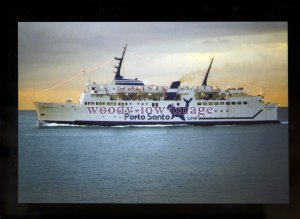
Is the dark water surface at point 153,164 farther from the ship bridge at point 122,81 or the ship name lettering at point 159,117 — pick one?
the ship bridge at point 122,81

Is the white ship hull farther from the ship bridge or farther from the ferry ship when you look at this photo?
the ship bridge

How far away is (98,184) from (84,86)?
0.64 meters

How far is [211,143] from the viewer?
179 inches

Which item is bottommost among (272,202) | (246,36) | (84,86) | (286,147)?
(272,202)

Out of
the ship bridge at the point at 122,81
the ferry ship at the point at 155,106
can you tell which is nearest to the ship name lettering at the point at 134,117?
the ferry ship at the point at 155,106

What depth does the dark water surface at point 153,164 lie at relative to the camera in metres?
4.49

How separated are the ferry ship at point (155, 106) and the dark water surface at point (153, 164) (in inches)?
2.3

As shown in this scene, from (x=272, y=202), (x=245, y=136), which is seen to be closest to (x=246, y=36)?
(x=245, y=136)

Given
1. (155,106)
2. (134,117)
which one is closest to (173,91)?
(155,106)

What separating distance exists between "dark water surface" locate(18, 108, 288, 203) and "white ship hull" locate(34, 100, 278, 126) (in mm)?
51

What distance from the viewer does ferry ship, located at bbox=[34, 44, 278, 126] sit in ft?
14.8

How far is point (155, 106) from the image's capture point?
15.1 ft

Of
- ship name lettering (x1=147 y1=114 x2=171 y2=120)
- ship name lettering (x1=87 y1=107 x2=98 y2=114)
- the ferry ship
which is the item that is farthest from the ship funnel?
ship name lettering (x1=87 y1=107 x2=98 y2=114)
